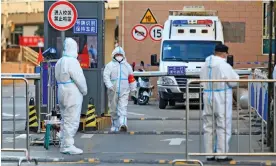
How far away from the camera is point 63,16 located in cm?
1359

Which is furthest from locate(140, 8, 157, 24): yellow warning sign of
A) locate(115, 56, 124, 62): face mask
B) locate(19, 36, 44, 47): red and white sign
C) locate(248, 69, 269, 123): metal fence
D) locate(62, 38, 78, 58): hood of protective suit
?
locate(19, 36, 44, 47): red and white sign

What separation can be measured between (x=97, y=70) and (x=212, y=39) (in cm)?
742

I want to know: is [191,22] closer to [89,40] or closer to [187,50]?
[187,50]

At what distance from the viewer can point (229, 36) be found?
27094 mm

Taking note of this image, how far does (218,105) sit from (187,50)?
37.7ft

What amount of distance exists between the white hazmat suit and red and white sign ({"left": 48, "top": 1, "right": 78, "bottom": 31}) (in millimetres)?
4129

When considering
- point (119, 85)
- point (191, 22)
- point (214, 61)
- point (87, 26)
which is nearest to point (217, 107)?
point (214, 61)

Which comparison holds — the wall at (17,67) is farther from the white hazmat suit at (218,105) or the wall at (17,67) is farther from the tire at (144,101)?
the white hazmat suit at (218,105)

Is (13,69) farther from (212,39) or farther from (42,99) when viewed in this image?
(42,99)

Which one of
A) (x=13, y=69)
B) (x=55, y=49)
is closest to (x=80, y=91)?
(x=55, y=49)

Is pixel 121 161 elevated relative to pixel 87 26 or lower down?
lower down

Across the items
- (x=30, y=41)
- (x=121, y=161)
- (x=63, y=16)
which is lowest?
(x=121, y=161)

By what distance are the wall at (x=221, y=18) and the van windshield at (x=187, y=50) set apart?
5.30 metres

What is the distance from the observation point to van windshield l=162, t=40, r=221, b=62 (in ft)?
70.4
